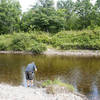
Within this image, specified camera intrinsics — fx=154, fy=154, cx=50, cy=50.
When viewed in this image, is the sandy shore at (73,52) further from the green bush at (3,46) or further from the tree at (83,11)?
the tree at (83,11)

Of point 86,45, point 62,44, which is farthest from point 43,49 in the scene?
point 86,45

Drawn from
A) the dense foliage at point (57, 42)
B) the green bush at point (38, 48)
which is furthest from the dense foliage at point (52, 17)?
the green bush at point (38, 48)

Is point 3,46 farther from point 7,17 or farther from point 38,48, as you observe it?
point 7,17

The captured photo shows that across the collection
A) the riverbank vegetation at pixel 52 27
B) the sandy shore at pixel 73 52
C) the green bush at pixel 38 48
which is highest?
the riverbank vegetation at pixel 52 27

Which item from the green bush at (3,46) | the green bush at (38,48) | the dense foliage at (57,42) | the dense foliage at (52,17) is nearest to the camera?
the green bush at (38,48)

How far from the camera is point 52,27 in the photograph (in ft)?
147

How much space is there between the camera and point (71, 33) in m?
37.2

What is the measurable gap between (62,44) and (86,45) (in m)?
4.89

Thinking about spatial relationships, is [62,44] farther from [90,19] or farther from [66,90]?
[66,90]

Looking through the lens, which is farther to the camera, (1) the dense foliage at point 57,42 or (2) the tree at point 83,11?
(2) the tree at point 83,11

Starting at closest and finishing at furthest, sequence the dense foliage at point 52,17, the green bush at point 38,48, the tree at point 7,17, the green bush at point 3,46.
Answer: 1. the green bush at point 38,48
2. the green bush at point 3,46
3. the dense foliage at point 52,17
4. the tree at point 7,17

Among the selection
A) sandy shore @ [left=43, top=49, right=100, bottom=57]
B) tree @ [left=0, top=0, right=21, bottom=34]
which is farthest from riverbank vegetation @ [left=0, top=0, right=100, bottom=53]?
sandy shore @ [left=43, top=49, right=100, bottom=57]

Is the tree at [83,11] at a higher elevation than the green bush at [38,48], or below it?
higher

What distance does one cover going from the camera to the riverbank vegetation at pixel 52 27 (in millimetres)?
32688
